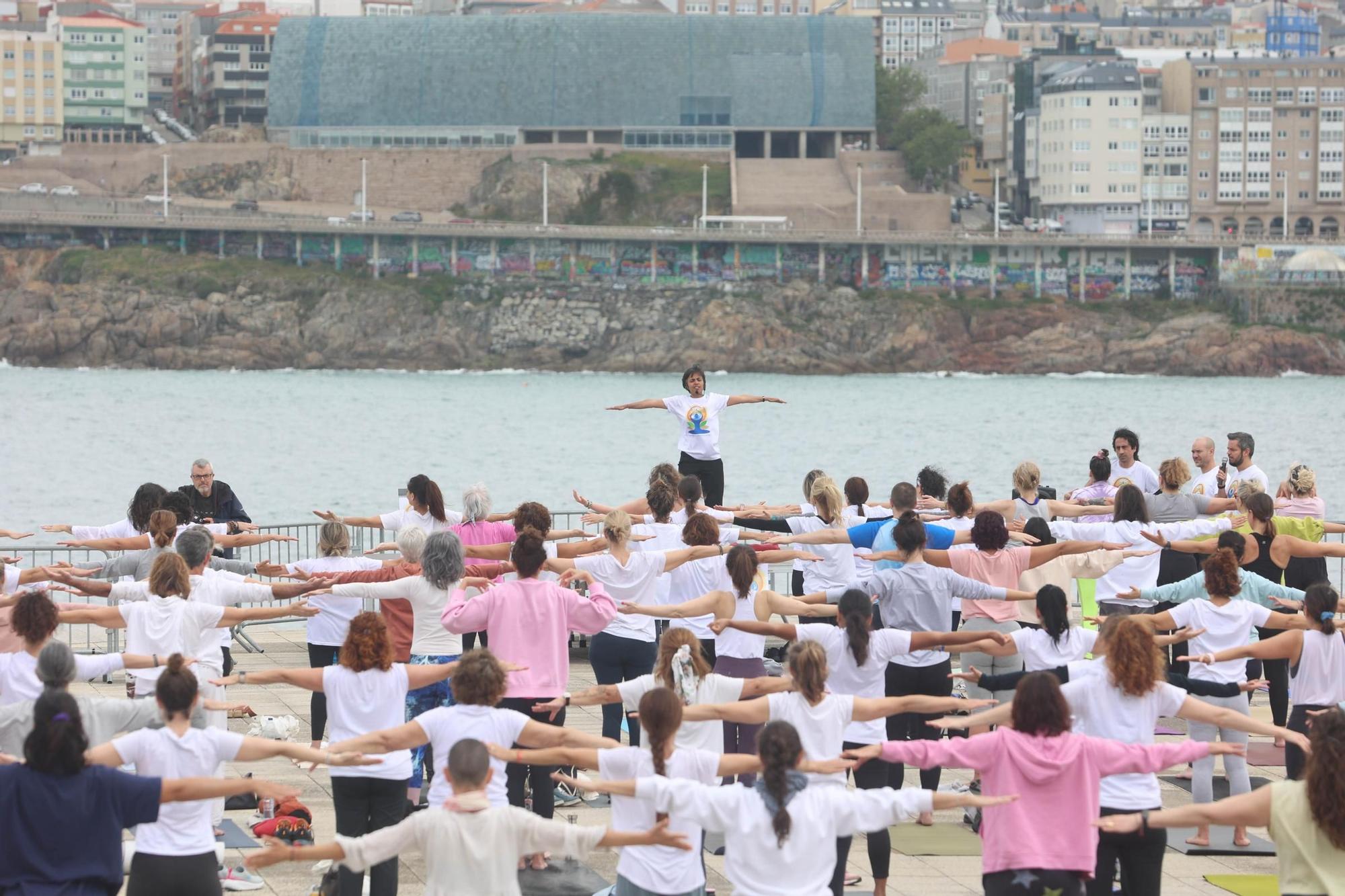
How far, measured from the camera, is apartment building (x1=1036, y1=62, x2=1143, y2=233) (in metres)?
142

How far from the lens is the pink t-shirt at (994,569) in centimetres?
1230

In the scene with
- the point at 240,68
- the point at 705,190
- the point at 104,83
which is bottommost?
the point at 705,190

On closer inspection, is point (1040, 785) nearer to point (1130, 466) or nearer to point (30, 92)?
point (1130, 466)

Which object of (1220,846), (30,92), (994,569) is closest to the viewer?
(1220,846)

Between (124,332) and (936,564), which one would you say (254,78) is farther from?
(936,564)

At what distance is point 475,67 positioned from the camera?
146 metres

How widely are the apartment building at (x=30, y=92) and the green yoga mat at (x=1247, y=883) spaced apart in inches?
6367

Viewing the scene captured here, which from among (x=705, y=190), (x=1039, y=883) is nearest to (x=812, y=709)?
(x=1039, y=883)

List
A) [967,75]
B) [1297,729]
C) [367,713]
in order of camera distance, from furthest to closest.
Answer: [967,75]
[1297,729]
[367,713]

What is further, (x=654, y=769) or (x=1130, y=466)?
(x=1130, y=466)

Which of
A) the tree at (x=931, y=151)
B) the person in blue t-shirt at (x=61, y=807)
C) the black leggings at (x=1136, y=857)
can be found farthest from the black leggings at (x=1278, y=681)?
the tree at (x=931, y=151)

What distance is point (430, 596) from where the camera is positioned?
37.8 feet

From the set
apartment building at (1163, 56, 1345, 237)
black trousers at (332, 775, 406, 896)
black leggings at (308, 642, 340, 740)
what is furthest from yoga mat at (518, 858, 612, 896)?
apartment building at (1163, 56, 1345, 237)

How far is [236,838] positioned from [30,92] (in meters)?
163
